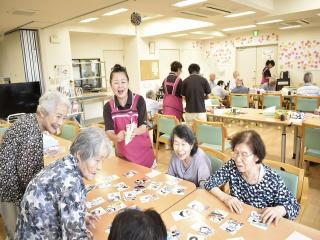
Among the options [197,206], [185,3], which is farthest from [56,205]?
[185,3]

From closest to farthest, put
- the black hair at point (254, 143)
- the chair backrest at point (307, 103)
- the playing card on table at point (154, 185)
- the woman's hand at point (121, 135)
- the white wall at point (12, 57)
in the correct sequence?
1. the black hair at point (254, 143)
2. the playing card on table at point (154, 185)
3. the woman's hand at point (121, 135)
4. the chair backrest at point (307, 103)
5. the white wall at point (12, 57)

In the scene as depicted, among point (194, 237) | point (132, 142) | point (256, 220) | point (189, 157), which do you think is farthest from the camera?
point (132, 142)

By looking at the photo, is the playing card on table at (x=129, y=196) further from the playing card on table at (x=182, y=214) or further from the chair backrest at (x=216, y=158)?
the chair backrest at (x=216, y=158)

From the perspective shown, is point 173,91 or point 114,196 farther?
point 173,91

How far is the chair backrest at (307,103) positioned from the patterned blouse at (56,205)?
5267 mm

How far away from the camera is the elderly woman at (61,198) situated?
1.15 meters

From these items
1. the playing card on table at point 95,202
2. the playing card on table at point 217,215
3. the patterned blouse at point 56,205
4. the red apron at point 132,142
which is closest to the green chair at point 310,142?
the red apron at point 132,142

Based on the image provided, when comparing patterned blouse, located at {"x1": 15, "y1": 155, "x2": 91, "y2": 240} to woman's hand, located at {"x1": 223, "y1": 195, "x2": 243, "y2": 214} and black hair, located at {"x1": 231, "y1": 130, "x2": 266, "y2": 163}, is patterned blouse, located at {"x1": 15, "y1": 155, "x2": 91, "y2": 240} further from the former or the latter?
black hair, located at {"x1": 231, "y1": 130, "x2": 266, "y2": 163}

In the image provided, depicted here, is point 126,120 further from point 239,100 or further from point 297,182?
point 239,100

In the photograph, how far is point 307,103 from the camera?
5.29 metres

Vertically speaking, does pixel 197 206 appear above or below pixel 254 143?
below

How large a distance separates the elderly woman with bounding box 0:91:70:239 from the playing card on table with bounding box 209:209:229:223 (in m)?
1.13

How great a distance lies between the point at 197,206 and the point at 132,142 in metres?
1.01

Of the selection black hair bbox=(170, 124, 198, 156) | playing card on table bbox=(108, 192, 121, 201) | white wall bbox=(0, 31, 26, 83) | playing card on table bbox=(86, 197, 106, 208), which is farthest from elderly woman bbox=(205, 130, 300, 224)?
white wall bbox=(0, 31, 26, 83)
